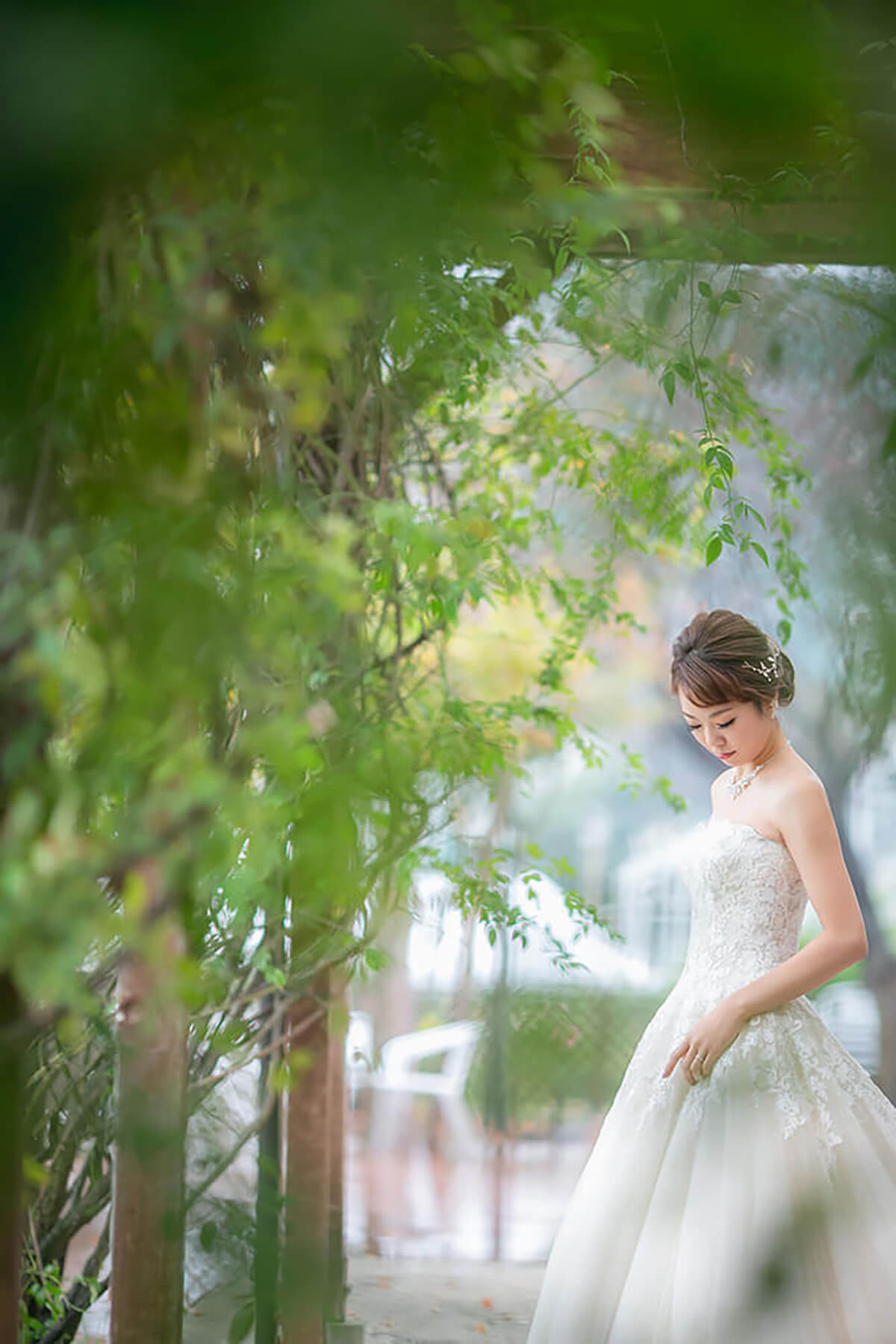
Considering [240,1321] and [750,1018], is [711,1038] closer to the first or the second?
[750,1018]

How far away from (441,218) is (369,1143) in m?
5.21

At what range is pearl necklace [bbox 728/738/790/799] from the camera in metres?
1.98

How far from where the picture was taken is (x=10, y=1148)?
0.35 metres

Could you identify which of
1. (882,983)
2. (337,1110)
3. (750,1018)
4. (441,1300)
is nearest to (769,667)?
(750,1018)

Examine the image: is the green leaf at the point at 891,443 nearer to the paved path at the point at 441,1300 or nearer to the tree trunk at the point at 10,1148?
the tree trunk at the point at 10,1148

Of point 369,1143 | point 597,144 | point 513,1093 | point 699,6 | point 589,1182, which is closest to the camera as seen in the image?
point 699,6

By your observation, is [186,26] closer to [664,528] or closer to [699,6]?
[699,6]

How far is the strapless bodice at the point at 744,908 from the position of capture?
6.23ft

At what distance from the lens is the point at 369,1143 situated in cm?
504

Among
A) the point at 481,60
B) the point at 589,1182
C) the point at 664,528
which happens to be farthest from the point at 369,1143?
the point at 481,60

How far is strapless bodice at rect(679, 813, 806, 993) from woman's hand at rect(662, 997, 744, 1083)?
0.32 ft

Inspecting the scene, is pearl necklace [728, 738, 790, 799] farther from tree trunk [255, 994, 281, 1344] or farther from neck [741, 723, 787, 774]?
tree trunk [255, 994, 281, 1344]

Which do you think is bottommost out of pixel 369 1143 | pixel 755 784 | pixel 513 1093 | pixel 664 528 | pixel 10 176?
pixel 369 1143

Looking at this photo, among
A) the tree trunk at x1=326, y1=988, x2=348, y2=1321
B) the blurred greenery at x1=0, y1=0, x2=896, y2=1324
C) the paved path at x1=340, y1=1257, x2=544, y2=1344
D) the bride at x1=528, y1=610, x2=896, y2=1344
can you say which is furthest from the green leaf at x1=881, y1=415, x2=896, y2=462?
the paved path at x1=340, y1=1257, x2=544, y2=1344
